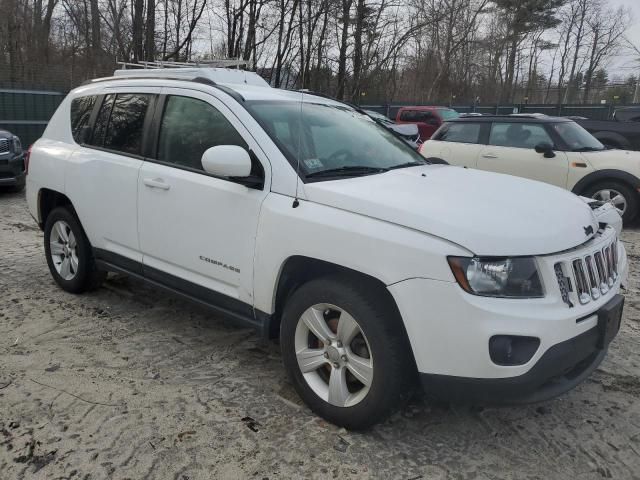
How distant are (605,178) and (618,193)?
30 centimetres

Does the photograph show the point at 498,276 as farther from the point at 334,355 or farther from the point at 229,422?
the point at 229,422

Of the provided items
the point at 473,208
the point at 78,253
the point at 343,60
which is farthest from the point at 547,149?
the point at 343,60

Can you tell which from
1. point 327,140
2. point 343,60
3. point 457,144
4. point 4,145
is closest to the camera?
point 327,140

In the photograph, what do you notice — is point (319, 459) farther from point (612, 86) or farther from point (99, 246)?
point (612, 86)

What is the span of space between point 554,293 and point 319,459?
1349 mm

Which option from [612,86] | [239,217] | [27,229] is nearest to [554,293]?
[239,217]

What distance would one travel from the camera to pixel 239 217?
3.18 metres

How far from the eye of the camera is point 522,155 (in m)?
8.68

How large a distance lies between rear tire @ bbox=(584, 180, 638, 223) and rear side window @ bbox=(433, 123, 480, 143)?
2042 millimetres

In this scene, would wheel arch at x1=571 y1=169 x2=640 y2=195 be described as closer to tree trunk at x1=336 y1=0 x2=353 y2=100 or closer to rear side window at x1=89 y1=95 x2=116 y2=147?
rear side window at x1=89 y1=95 x2=116 y2=147

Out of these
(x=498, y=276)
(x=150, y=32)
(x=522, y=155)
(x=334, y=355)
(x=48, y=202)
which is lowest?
(x=334, y=355)

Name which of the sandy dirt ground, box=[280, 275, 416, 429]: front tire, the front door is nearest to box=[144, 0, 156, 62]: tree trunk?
the front door

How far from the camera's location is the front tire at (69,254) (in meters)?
4.51

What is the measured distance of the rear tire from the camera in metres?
8.11
